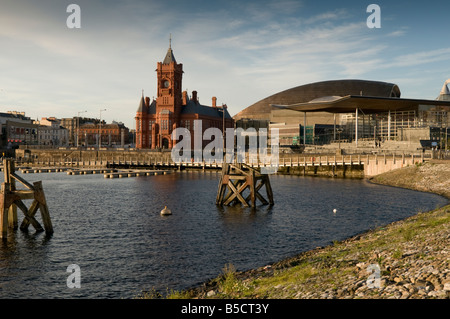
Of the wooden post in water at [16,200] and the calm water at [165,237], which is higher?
the wooden post in water at [16,200]

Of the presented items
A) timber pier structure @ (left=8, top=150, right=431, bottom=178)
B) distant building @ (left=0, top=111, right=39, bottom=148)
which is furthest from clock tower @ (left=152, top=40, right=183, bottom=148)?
distant building @ (left=0, top=111, right=39, bottom=148)

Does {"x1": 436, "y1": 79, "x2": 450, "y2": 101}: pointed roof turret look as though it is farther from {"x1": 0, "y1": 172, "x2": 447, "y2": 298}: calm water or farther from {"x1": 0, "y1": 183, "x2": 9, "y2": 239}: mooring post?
{"x1": 0, "y1": 183, "x2": 9, "y2": 239}: mooring post

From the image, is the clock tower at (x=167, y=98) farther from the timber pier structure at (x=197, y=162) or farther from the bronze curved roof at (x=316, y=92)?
the bronze curved roof at (x=316, y=92)

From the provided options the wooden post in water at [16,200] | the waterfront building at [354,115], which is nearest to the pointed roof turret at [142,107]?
the waterfront building at [354,115]

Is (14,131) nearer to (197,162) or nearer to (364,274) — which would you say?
(197,162)

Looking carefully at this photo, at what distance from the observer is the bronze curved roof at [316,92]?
160925mm

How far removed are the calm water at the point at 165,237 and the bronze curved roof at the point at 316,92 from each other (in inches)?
4827

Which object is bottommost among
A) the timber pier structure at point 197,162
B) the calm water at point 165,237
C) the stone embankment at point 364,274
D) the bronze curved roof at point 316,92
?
the calm water at point 165,237

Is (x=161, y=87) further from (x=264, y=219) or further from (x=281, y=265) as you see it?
(x=281, y=265)

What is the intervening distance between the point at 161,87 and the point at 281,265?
11508cm

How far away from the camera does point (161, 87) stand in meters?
128

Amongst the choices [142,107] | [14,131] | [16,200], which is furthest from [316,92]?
[16,200]
